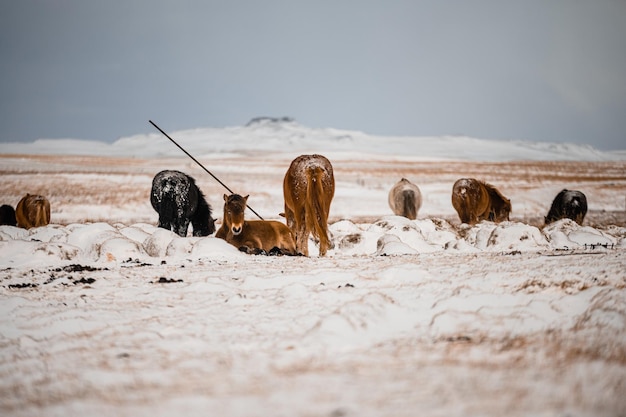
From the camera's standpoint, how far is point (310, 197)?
320 inches

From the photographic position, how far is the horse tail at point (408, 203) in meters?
16.6

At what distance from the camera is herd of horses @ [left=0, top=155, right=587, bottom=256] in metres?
8.17

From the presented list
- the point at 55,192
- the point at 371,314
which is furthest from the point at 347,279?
the point at 55,192

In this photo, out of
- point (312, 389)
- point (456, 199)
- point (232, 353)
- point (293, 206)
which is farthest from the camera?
point (456, 199)

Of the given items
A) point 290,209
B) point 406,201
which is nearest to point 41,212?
point 290,209

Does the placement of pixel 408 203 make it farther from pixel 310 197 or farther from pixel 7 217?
pixel 7 217

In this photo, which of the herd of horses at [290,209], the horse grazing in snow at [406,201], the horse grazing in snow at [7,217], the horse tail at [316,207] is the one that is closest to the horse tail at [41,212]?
the herd of horses at [290,209]

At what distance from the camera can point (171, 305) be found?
13.5ft

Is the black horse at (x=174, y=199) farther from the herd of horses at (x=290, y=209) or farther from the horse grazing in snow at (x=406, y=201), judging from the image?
the horse grazing in snow at (x=406, y=201)

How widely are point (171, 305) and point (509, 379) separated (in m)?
2.94

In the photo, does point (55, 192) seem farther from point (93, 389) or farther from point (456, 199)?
point (93, 389)

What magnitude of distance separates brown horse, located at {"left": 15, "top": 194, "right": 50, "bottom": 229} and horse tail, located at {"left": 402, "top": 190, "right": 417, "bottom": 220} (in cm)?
1213

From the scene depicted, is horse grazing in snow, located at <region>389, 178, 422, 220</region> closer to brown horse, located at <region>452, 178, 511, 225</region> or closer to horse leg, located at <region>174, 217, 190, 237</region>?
brown horse, located at <region>452, 178, 511, 225</region>

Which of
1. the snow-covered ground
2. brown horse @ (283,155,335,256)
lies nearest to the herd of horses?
brown horse @ (283,155,335,256)
